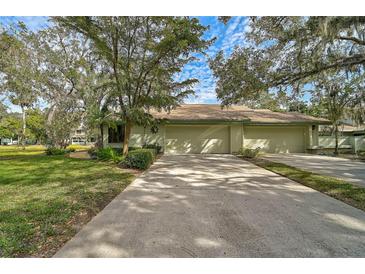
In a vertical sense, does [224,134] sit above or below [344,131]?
below

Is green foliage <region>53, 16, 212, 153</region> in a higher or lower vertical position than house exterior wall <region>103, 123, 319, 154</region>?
higher

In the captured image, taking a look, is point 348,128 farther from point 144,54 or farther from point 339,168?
point 144,54

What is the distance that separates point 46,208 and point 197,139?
11658mm

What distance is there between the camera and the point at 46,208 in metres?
3.62

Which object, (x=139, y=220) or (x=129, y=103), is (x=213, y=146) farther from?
(x=139, y=220)

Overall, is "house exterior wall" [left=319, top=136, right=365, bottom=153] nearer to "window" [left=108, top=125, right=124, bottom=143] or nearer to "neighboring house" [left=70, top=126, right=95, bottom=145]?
"window" [left=108, top=125, right=124, bottom=143]

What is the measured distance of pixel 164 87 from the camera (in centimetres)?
982

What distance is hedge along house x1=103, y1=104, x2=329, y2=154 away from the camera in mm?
14125

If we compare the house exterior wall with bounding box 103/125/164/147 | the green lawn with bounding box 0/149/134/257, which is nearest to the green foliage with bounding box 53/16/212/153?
the house exterior wall with bounding box 103/125/164/147

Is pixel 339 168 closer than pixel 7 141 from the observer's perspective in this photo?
Yes

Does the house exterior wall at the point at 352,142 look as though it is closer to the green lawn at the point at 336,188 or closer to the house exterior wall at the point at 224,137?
the house exterior wall at the point at 224,137

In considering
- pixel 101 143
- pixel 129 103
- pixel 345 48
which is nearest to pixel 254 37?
pixel 345 48

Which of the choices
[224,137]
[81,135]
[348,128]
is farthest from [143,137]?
[81,135]

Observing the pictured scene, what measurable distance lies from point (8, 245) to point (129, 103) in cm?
788
